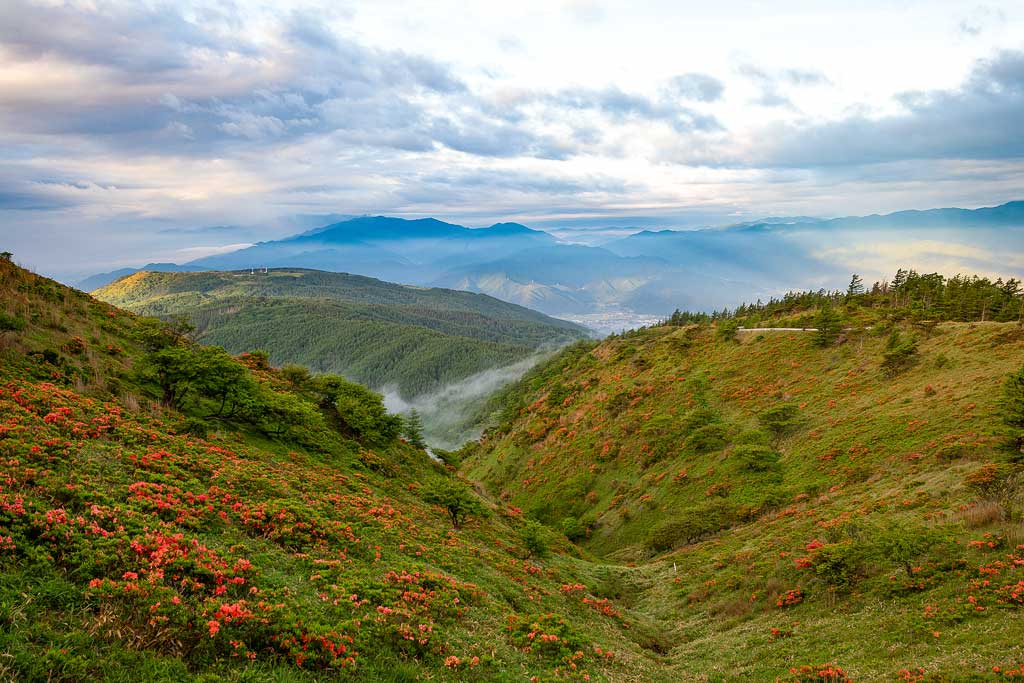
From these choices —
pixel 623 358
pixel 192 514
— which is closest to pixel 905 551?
pixel 192 514

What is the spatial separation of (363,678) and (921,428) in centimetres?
4875

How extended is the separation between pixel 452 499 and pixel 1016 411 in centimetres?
3509

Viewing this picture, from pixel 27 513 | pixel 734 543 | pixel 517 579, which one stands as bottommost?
pixel 734 543

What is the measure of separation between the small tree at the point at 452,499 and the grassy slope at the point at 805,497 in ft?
42.7

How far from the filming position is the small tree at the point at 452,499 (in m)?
33.3

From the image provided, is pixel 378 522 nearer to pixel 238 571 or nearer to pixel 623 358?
pixel 238 571

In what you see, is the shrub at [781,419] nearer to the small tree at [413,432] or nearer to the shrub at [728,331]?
the shrub at [728,331]

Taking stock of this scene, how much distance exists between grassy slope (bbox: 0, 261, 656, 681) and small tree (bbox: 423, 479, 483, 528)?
1777 millimetres

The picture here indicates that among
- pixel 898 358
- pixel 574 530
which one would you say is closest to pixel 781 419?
pixel 898 358

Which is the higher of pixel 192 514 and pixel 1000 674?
pixel 192 514

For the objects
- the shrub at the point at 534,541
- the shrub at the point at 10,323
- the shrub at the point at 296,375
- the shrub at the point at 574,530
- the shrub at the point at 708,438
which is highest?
the shrub at the point at 10,323

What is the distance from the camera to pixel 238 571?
45.2 feet

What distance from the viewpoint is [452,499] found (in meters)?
33.3

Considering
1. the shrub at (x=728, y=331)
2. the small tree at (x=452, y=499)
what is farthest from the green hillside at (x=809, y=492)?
the small tree at (x=452, y=499)
